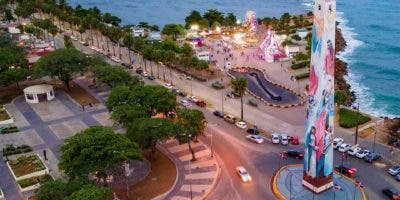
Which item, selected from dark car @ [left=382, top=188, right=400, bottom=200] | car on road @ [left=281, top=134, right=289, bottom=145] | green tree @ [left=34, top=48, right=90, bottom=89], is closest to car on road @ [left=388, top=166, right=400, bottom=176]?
dark car @ [left=382, top=188, right=400, bottom=200]

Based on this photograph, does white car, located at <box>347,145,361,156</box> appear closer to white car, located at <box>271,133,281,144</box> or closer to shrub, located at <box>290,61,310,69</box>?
white car, located at <box>271,133,281,144</box>

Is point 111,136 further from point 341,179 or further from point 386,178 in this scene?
point 386,178

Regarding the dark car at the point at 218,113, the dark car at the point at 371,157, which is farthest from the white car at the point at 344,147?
the dark car at the point at 218,113

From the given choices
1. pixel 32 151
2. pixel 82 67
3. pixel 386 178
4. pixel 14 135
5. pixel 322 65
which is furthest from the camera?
pixel 82 67

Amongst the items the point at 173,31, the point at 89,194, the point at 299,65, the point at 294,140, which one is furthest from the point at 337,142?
the point at 173,31

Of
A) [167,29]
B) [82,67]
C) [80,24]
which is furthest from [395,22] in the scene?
[82,67]

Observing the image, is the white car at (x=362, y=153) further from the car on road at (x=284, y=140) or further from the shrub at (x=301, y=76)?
the shrub at (x=301, y=76)

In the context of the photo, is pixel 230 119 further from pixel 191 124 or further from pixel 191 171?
pixel 191 171
